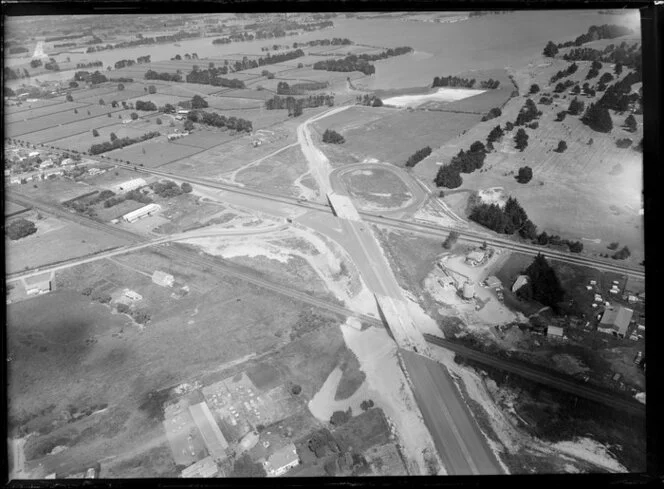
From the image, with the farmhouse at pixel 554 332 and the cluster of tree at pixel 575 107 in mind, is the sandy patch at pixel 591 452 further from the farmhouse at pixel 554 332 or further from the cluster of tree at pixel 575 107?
the cluster of tree at pixel 575 107

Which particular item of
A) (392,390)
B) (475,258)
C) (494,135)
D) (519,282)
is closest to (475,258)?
(475,258)

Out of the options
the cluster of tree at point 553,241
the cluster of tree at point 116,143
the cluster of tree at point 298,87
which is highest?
the cluster of tree at point 298,87

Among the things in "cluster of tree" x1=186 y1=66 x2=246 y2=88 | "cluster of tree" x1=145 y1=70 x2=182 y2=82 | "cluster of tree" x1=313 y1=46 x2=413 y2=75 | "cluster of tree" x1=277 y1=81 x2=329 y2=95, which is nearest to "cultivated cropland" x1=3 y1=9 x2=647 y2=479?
"cluster of tree" x1=313 y1=46 x2=413 y2=75

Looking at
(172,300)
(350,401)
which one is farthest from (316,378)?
(172,300)

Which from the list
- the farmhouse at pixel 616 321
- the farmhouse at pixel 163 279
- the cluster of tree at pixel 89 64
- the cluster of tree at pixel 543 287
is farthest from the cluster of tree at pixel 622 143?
the cluster of tree at pixel 89 64

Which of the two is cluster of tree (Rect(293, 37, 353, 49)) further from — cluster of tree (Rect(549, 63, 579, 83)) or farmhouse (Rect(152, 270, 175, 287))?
farmhouse (Rect(152, 270, 175, 287))
